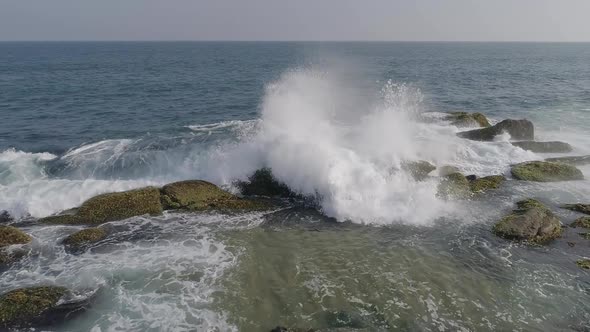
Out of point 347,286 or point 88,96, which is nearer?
point 347,286

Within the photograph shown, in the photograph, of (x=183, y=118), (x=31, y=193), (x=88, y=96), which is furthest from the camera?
(x=88, y=96)

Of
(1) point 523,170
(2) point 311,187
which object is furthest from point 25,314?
(1) point 523,170

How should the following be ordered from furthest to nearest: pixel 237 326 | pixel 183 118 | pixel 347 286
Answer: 1. pixel 183 118
2. pixel 347 286
3. pixel 237 326

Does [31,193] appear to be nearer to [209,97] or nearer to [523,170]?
[523,170]

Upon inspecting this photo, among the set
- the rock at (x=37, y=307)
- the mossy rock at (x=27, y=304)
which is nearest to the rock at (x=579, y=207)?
the rock at (x=37, y=307)

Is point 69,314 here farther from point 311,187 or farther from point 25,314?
point 311,187

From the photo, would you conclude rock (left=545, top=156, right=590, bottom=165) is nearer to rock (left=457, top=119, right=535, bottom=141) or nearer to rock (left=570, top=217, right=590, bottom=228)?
rock (left=457, top=119, right=535, bottom=141)

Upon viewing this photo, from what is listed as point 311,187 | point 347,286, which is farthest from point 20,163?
point 347,286
